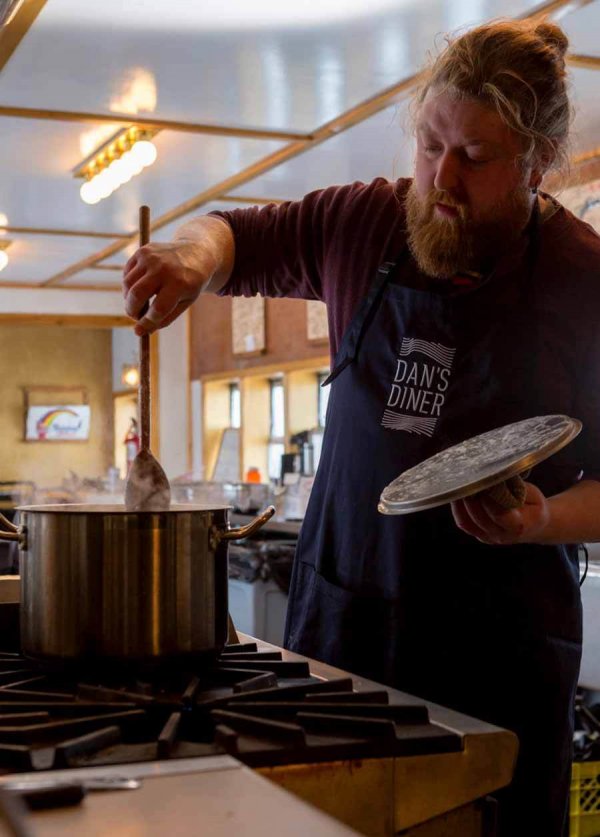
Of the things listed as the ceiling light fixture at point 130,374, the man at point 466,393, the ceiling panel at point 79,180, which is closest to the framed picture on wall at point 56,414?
the ceiling light fixture at point 130,374

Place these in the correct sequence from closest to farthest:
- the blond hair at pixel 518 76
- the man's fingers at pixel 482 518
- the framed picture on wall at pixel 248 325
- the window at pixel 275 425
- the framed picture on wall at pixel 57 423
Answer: the man's fingers at pixel 482 518
the blond hair at pixel 518 76
the framed picture on wall at pixel 248 325
the window at pixel 275 425
the framed picture on wall at pixel 57 423

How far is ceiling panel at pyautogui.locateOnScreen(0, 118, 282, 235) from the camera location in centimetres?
549

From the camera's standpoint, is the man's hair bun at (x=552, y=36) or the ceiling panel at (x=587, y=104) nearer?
the man's hair bun at (x=552, y=36)

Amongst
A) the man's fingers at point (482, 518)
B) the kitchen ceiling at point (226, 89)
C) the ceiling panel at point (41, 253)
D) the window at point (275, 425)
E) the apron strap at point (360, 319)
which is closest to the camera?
the man's fingers at point (482, 518)

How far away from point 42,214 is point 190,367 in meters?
3.66

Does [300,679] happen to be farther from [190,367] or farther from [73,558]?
[190,367]

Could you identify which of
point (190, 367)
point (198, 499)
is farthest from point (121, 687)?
point (190, 367)

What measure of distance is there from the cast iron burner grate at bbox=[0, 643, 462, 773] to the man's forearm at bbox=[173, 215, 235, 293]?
0.62 metres

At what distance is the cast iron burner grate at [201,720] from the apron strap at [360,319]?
0.57 m

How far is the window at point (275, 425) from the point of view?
31.4ft

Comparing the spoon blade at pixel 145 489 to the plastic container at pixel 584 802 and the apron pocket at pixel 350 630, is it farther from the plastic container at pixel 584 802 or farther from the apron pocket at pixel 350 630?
the plastic container at pixel 584 802

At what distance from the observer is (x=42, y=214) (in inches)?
289

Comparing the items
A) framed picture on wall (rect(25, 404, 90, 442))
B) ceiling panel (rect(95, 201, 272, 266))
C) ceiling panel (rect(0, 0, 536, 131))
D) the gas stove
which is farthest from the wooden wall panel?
the gas stove

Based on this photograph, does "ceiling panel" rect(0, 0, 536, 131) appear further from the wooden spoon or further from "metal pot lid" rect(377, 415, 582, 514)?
"metal pot lid" rect(377, 415, 582, 514)
